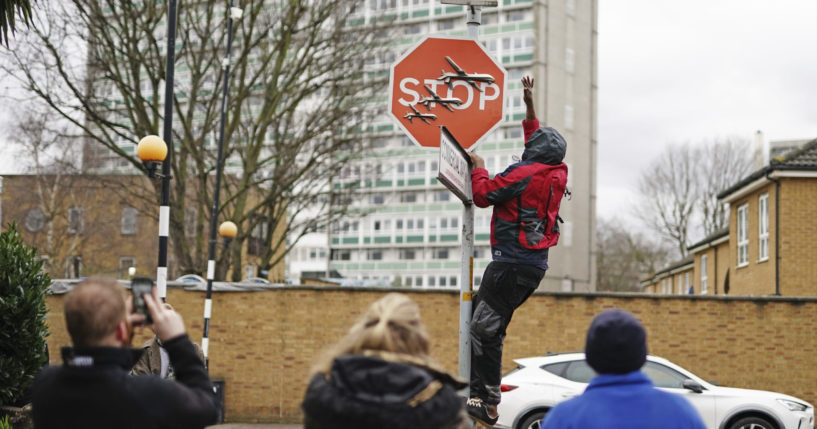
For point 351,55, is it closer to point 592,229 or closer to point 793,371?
point 793,371

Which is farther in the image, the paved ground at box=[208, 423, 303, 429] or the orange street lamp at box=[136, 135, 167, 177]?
the paved ground at box=[208, 423, 303, 429]

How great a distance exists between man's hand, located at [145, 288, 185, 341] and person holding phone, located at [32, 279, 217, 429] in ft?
0.29

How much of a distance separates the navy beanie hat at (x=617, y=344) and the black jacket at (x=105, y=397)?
1.39 meters

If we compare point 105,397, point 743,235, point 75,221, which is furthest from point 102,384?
point 75,221

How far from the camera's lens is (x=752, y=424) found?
44.1ft

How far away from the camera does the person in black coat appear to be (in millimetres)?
2637

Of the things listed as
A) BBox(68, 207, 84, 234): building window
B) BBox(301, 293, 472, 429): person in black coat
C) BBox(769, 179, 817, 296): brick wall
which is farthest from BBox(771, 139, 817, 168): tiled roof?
BBox(68, 207, 84, 234): building window

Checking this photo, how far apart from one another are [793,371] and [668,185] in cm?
4069

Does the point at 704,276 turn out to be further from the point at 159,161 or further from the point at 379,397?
the point at 379,397

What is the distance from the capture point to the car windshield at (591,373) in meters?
13.4

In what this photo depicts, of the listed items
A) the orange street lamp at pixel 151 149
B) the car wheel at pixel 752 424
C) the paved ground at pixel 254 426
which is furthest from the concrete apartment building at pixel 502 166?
the car wheel at pixel 752 424

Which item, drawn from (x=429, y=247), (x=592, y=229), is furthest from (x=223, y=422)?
(x=429, y=247)

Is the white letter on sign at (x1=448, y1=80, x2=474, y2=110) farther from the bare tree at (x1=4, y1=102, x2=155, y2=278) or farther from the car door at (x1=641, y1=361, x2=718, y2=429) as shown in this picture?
the bare tree at (x1=4, y1=102, x2=155, y2=278)

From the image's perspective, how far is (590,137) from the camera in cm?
7881
